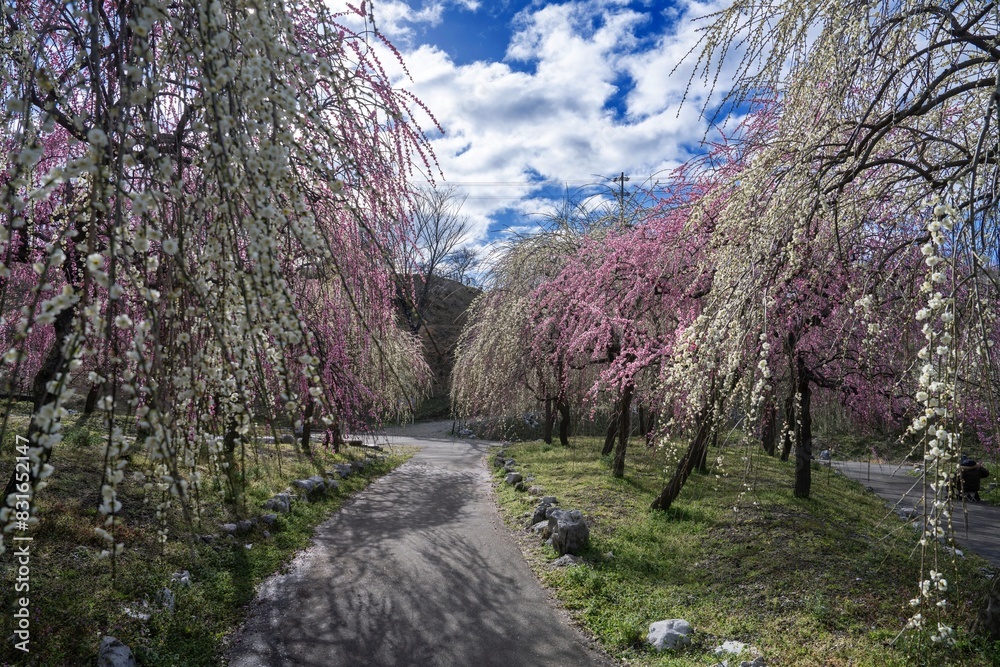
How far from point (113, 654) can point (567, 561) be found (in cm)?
417

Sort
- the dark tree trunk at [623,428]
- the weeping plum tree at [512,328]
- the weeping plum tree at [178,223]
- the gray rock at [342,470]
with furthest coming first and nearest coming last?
the weeping plum tree at [512,328], the gray rock at [342,470], the dark tree trunk at [623,428], the weeping plum tree at [178,223]

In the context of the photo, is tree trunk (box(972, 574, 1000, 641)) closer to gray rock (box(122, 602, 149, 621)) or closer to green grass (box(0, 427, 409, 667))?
green grass (box(0, 427, 409, 667))

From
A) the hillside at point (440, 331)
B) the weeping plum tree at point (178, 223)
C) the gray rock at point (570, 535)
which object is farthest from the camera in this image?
the hillside at point (440, 331)

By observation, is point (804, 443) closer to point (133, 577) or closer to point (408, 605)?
point (408, 605)

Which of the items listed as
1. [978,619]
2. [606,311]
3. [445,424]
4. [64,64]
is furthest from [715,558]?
[445,424]

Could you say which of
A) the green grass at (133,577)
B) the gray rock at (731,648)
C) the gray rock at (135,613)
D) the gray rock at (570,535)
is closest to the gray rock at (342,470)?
the green grass at (133,577)

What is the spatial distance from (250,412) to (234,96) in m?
1.16

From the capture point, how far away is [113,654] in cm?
381

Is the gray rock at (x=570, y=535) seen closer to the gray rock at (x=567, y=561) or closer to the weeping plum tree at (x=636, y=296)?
the gray rock at (x=567, y=561)

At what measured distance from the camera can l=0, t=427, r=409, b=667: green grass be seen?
4008 millimetres

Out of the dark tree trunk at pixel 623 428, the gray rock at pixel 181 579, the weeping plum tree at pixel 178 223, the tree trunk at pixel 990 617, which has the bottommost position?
the gray rock at pixel 181 579

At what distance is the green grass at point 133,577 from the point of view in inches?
158

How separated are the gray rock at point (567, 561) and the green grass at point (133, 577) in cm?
290

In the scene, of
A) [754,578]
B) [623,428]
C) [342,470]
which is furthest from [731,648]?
[342,470]
